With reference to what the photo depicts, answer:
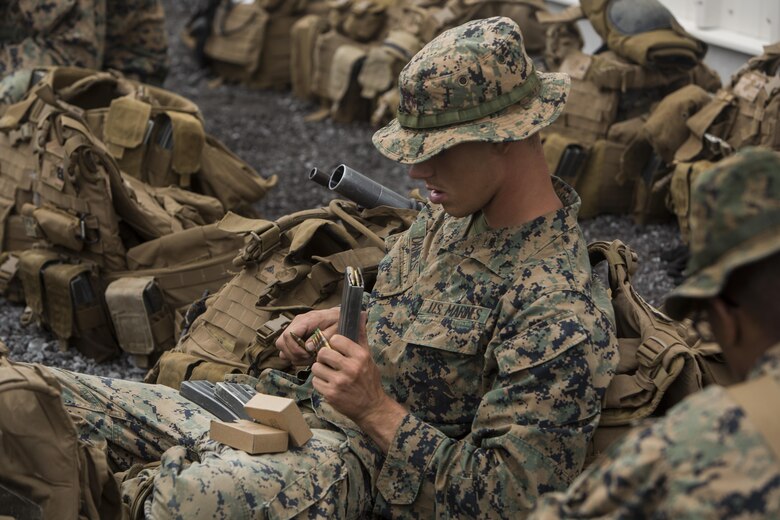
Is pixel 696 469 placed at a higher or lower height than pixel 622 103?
higher

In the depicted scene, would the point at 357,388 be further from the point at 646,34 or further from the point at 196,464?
the point at 646,34

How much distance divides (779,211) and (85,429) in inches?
93.8

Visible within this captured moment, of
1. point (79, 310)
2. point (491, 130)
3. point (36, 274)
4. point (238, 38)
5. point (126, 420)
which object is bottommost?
point (238, 38)

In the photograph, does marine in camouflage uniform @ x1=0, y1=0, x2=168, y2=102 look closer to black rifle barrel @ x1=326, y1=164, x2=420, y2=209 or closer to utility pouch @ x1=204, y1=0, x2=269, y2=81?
black rifle barrel @ x1=326, y1=164, x2=420, y2=209

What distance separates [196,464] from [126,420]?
584mm

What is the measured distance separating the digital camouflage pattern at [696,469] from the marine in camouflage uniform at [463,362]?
954 mm

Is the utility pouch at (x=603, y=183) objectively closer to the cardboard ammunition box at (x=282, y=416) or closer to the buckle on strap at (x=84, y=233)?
the buckle on strap at (x=84, y=233)

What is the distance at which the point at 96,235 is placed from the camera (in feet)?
18.1

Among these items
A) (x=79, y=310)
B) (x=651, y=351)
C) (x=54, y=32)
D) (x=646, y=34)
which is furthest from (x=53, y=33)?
(x=651, y=351)

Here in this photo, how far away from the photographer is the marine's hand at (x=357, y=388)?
10.4 ft

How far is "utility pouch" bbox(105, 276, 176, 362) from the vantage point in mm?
5332

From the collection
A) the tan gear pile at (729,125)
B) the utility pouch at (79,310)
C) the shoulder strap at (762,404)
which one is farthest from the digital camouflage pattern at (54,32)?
the shoulder strap at (762,404)

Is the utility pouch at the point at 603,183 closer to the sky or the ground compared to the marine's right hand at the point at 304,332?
closer to the ground

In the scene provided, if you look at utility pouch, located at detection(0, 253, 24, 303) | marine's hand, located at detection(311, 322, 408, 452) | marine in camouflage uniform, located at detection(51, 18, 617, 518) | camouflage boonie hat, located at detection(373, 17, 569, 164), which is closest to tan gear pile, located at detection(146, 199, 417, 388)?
marine in camouflage uniform, located at detection(51, 18, 617, 518)
